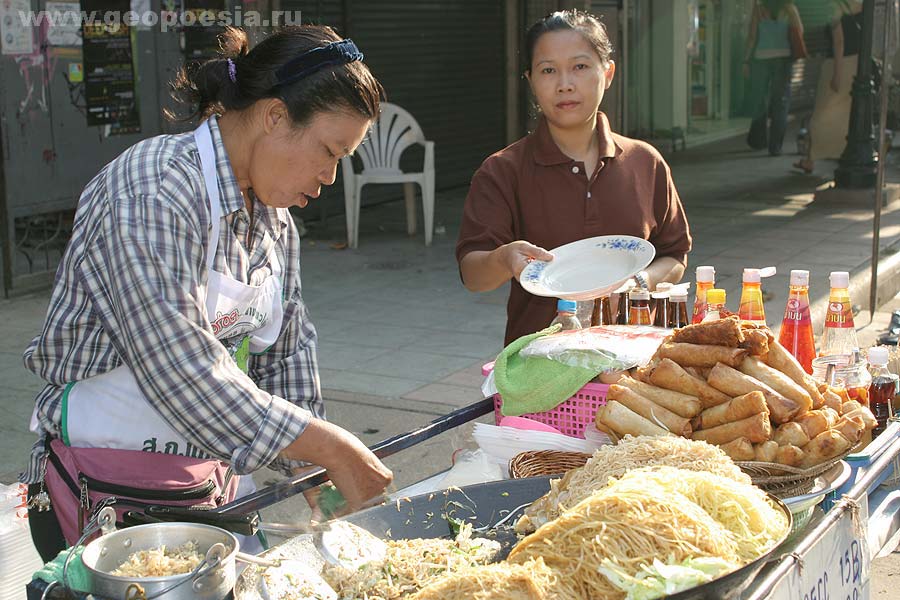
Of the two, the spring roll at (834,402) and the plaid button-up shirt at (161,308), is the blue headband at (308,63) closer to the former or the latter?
the plaid button-up shirt at (161,308)

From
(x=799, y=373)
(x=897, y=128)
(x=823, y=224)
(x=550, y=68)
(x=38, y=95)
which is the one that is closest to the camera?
(x=799, y=373)

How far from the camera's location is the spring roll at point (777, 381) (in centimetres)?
262

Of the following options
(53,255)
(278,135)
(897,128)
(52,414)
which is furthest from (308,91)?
(897,128)

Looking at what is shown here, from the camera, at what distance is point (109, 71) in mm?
8508

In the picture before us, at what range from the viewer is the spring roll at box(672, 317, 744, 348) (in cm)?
269

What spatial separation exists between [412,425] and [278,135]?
11.0 feet

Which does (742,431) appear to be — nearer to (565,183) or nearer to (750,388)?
(750,388)

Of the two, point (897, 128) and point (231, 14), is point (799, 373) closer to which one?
point (231, 14)

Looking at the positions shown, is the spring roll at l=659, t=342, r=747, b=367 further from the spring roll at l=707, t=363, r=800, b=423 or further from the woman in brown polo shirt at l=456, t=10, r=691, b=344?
the woman in brown polo shirt at l=456, t=10, r=691, b=344

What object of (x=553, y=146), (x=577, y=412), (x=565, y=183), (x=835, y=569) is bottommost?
(x=835, y=569)

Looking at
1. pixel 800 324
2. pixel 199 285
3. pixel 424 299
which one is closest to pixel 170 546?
pixel 199 285

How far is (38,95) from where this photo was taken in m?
8.00

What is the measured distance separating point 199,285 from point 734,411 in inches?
52.1

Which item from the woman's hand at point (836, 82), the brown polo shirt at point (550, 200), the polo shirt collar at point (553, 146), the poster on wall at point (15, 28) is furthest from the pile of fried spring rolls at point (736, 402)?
the woman's hand at point (836, 82)
